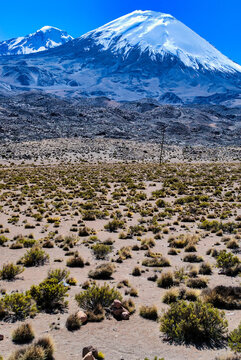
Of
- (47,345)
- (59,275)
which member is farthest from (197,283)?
(47,345)

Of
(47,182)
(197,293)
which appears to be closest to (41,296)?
(197,293)

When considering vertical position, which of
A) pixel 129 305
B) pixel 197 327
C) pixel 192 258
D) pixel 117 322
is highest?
pixel 197 327

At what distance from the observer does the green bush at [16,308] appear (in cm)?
727

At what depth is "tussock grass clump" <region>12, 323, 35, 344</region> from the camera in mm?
6398

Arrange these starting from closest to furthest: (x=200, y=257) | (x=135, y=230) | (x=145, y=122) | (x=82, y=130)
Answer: (x=200, y=257) → (x=135, y=230) → (x=82, y=130) → (x=145, y=122)

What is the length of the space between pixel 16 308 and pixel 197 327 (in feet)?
13.1

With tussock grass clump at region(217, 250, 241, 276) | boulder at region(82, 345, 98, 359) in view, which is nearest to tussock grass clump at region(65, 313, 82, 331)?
boulder at region(82, 345, 98, 359)

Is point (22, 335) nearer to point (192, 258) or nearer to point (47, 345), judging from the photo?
point (47, 345)

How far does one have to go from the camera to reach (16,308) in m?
7.31

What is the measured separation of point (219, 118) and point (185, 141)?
61.1 m

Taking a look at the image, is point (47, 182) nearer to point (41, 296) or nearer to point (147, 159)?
point (41, 296)

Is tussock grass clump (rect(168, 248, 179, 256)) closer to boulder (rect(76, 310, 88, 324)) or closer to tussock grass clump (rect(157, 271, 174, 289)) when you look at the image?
tussock grass clump (rect(157, 271, 174, 289))

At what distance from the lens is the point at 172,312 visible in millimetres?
6973

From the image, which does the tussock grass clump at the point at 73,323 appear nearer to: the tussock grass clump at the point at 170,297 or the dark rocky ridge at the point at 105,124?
the tussock grass clump at the point at 170,297
